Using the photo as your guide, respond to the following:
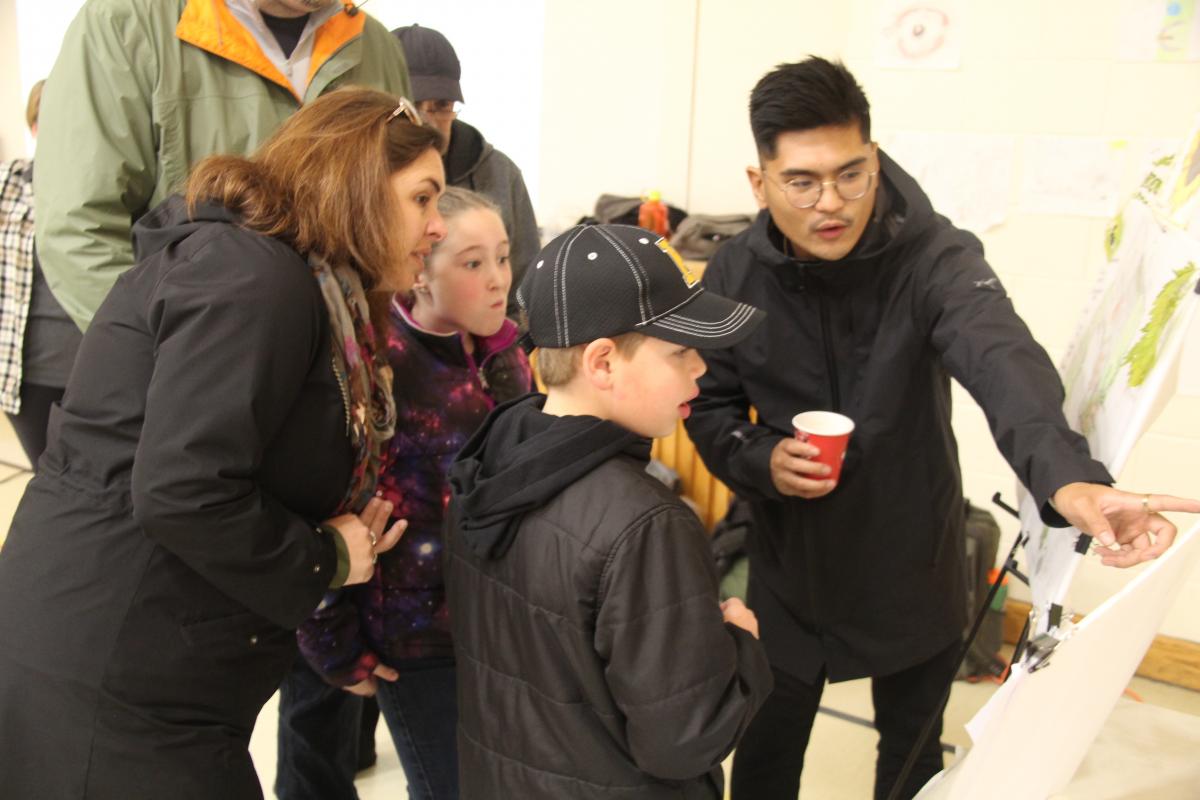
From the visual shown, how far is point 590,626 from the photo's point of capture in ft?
3.69

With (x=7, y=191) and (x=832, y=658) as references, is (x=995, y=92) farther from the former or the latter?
(x=7, y=191)

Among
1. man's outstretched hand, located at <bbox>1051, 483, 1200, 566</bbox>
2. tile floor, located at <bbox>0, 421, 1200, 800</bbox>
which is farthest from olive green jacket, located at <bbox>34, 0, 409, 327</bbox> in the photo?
man's outstretched hand, located at <bbox>1051, 483, 1200, 566</bbox>

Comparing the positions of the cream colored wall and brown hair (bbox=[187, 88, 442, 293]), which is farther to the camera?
the cream colored wall

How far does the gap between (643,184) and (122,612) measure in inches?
120

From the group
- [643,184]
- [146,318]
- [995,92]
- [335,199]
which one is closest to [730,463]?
[335,199]

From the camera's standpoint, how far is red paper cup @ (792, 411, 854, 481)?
1521 mm

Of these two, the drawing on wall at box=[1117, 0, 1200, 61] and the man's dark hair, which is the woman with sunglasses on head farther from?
the drawing on wall at box=[1117, 0, 1200, 61]

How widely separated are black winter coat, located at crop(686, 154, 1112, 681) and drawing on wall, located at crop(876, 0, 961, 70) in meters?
1.46

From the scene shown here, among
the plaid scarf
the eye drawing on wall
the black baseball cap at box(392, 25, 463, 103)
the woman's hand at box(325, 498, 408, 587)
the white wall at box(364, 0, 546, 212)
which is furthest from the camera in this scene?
the white wall at box(364, 0, 546, 212)

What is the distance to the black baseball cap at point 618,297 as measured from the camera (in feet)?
3.84

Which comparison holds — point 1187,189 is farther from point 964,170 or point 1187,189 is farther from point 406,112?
point 964,170

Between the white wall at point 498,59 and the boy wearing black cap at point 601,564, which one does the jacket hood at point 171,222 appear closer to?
the boy wearing black cap at point 601,564

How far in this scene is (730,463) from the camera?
1.72 m

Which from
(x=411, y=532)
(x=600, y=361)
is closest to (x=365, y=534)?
(x=411, y=532)
